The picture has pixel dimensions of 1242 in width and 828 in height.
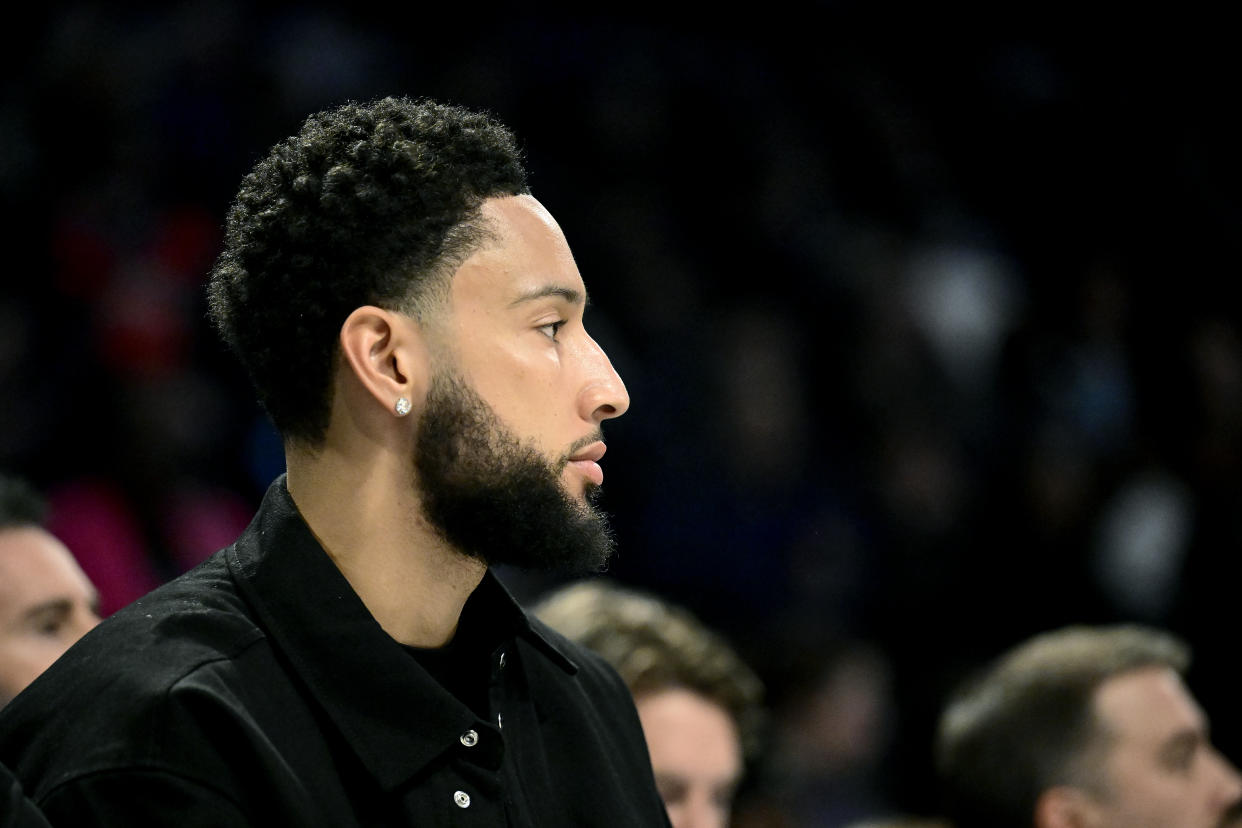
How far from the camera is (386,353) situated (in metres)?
1.78

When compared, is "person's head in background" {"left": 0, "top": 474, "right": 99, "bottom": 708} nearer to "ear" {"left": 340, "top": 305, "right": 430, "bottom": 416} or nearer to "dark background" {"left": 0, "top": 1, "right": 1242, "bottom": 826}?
"ear" {"left": 340, "top": 305, "right": 430, "bottom": 416}

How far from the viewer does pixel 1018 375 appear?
562 cm

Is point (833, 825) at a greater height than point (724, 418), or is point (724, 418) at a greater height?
point (724, 418)

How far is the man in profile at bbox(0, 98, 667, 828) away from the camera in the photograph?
1.61 meters

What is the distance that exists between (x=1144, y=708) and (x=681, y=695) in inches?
35.2

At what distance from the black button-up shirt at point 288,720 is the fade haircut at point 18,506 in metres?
0.74

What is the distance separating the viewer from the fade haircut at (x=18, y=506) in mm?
2350

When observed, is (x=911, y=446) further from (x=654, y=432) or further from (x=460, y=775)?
(x=460, y=775)

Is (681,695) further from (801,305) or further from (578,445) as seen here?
(801,305)

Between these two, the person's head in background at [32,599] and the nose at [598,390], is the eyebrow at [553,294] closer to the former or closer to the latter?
the nose at [598,390]

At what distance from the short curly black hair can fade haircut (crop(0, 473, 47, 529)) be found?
701mm

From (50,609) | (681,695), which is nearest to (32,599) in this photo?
(50,609)

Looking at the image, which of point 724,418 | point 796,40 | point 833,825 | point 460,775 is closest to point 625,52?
point 796,40

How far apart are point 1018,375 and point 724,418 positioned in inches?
49.1
